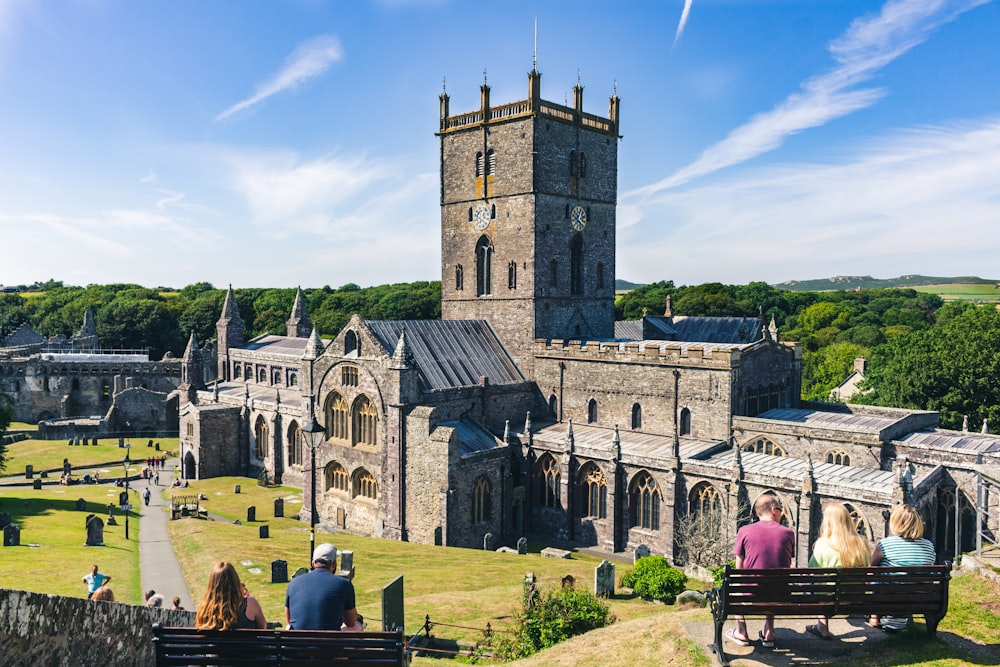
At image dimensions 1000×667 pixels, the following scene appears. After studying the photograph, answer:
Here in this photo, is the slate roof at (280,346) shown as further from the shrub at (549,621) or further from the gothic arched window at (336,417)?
the shrub at (549,621)

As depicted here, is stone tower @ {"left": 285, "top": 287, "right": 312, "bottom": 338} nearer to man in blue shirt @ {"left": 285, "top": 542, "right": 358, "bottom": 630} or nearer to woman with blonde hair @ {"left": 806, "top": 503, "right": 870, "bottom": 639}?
man in blue shirt @ {"left": 285, "top": 542, "right": 358, "bottom": 630}

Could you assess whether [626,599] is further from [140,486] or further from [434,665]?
[140,486]

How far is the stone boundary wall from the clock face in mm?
35828

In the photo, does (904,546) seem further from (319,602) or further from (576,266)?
(576,266)

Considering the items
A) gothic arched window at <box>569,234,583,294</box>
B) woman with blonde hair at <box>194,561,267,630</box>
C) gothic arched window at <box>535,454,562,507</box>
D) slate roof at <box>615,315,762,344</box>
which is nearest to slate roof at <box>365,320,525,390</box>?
gothic arched window at <box>535,454,562,507</box>

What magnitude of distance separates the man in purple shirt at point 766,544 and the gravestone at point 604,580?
1343cm

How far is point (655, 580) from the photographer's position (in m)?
24.1

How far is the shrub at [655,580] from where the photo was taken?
2378 cm

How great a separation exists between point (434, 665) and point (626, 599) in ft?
29.2

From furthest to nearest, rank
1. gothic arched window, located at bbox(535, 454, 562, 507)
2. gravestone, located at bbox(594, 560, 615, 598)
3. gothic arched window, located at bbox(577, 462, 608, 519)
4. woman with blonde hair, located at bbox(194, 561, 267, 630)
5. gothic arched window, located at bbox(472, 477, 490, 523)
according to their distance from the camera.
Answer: gothic arched window, located at bbox(535, 454, 562, 507), gothic arched window, located at bbox(577, 462, 608, 519), gothic arched window, located at bbox(472, 477, 490, 523), gravestone, located at bbox(594, 560, 615, 598), woman with blonde hair, located at bbox(194, 561, 267, 630)

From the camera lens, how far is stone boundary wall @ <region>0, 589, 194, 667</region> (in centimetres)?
795

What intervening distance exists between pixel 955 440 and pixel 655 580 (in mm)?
19394

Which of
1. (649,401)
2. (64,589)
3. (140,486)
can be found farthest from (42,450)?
(649,401)

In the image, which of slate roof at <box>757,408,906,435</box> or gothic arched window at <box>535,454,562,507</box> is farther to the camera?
gothic arched window at <box>535,454,562,507</box>
